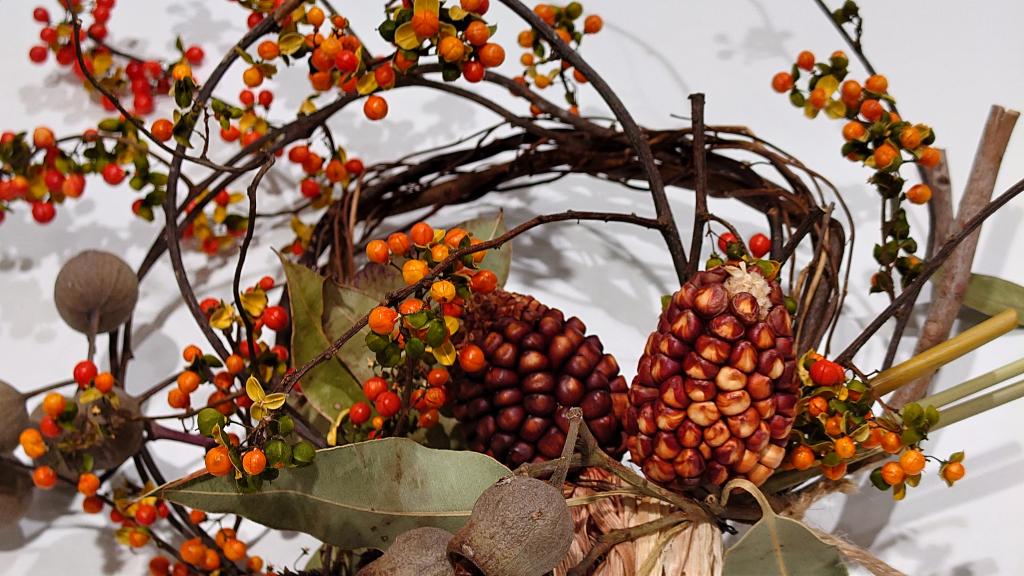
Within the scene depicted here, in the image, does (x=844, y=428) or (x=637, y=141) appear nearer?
(x=844, y=428)

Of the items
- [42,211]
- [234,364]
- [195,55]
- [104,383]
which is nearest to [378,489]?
[234,364]

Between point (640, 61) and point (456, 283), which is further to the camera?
point (640, 61)

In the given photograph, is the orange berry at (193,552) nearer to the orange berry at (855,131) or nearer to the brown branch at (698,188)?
the brown branch at (698,188)

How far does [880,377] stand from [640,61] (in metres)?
0.55

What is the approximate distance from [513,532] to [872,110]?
43 centimetres

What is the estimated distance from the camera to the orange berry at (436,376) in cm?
75

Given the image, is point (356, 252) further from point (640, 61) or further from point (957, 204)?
point (957, 204)

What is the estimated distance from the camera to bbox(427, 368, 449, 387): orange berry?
0.75 metres

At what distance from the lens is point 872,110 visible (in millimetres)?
777

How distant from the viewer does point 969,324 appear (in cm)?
97

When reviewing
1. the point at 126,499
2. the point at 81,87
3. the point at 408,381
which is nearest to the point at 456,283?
the point at 408,381

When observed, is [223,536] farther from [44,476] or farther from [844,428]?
[844,428]

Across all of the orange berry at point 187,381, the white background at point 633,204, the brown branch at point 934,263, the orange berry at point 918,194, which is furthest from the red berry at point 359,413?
the orange berry at point 918,194

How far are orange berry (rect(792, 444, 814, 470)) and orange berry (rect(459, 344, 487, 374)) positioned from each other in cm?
21
